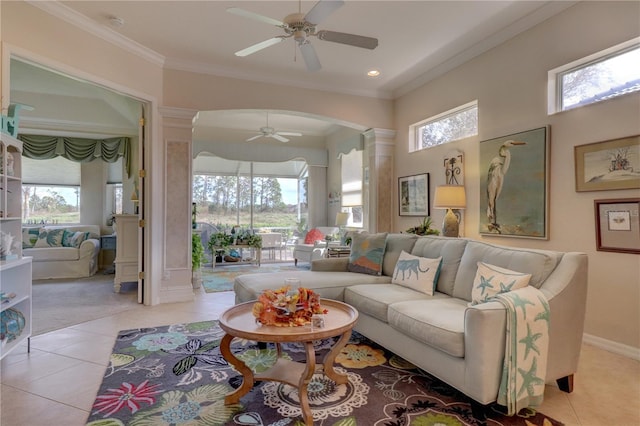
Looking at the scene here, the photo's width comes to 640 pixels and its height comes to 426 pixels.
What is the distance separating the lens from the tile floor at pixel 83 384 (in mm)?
1995

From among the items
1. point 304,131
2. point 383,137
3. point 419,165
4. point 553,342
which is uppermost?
point 304,131

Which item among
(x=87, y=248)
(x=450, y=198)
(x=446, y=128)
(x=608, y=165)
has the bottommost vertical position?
Answer: (x=87, y=248)

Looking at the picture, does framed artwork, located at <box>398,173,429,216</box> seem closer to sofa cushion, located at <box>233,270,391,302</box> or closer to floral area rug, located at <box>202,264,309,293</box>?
sofa cushion, located at <box>233,270,391,302</box>

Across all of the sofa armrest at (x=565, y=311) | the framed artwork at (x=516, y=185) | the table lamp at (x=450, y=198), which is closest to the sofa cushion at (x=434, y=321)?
the sofa armrest at (x=565, y=311)

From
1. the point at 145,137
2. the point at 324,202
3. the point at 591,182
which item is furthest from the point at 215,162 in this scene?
the point at 591,182

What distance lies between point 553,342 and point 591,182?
1.68 m

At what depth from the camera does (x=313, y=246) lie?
7.52 m

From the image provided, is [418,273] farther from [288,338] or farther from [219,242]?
[219,242]

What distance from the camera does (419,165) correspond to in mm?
5312

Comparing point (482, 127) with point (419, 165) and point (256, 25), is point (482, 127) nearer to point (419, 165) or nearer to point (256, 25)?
point (419, 165)

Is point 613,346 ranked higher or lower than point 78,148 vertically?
lower

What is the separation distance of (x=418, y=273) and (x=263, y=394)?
1.63 metres

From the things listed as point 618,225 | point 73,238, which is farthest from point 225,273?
point 618,225

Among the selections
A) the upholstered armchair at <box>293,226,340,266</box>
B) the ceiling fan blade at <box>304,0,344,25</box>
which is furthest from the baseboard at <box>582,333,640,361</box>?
the upholstered armchair at <box>293,226,340,266</box>
